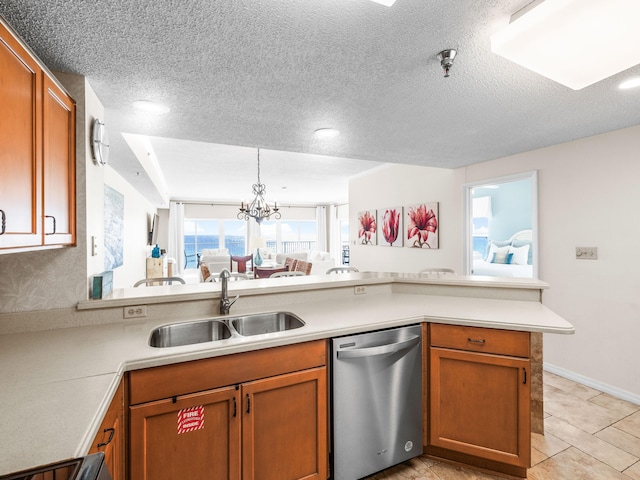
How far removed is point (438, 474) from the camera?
180cm

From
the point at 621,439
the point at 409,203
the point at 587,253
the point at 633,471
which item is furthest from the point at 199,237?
the point at 633,471

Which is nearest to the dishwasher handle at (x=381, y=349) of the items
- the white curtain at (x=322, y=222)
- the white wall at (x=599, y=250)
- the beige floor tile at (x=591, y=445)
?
the beige floor tile at (x=591, y=445)

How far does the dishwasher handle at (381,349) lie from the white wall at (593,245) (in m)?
2.15

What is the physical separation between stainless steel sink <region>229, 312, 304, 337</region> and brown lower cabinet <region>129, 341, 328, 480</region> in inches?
15.1

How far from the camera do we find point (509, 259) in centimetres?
523

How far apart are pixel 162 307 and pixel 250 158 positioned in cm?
346

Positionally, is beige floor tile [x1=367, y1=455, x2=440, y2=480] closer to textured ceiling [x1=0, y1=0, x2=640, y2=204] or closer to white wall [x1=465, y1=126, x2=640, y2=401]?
white wall [x1=465, y1=126, x2=640, y2=401]

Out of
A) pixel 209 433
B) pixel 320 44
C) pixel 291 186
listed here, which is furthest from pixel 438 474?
pixel 291 186

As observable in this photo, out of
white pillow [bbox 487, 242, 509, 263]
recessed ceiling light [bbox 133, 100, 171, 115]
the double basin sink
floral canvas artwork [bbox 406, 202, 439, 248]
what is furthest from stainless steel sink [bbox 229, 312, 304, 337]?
white pillow [bbox 487, 242, 509, 263]

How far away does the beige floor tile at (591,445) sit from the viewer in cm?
188

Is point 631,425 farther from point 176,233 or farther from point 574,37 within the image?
point 176,233

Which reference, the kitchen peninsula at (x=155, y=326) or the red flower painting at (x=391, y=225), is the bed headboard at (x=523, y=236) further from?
the kitchen peninsula at (x=155, y=326)

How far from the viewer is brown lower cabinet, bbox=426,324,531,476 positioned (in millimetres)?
1677

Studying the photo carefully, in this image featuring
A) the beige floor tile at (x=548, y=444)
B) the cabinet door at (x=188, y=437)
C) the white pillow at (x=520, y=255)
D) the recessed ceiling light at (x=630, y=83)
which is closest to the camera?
the cabinet door at (x=188, y=437)
